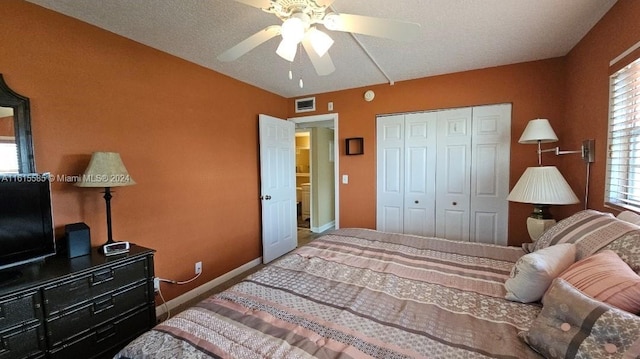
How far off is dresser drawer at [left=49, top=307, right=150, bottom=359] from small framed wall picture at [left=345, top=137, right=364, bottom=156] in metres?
2.75

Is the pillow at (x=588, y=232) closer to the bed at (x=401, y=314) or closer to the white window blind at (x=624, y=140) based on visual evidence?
the bed at (x=401, y=314)

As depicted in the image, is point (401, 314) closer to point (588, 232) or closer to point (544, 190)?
point (588, 232)

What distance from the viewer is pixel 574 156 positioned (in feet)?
7.81

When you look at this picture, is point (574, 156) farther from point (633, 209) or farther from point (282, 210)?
point (282, 210)

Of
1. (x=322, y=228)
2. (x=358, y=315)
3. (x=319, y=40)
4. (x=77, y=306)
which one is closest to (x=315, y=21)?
(x=319, y=40)

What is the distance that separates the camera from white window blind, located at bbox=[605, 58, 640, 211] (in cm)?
156

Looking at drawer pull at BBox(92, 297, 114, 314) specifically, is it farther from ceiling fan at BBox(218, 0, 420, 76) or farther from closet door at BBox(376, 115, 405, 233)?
closet door at BBox(376, 115, 405, 233)

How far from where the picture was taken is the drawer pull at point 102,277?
164cm

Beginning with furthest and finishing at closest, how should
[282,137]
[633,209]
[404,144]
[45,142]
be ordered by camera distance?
[282,137]
[404,144]
[45,142]
[633,209]

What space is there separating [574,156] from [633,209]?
1025 millimetres

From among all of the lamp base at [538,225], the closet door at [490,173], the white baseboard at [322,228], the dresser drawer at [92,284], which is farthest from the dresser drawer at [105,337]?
the white baseboard at [322,228]

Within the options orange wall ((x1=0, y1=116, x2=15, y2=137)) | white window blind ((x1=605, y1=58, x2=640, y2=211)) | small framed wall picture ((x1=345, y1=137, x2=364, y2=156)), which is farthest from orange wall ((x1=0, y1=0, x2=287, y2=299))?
white window blind ((x1=605, y1=58, x2=640, y2=211))

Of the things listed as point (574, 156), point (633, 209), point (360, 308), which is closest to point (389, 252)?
point (360, 308)

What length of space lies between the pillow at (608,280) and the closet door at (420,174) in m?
2.13
